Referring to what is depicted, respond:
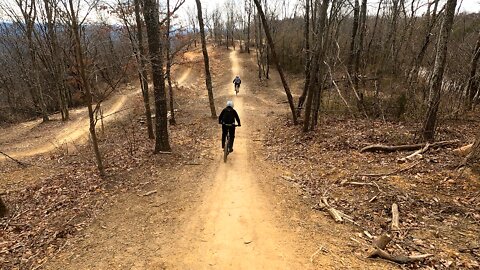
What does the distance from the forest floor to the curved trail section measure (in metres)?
0.03

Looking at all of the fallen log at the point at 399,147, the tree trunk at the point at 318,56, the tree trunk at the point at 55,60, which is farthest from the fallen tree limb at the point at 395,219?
the tree trunk at the point at 55,60

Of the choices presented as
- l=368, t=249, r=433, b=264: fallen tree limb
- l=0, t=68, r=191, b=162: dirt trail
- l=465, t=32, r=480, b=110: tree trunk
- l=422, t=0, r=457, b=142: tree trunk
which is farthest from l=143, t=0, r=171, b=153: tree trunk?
l=465, t=32, r=480, b=110: tree trunk

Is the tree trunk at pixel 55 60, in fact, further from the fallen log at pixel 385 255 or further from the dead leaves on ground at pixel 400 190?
the fallen log at pixel 385 255

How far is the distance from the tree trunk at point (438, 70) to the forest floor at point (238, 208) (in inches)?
43.5

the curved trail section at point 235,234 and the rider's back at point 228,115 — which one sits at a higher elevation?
the rider's back at point 228,115

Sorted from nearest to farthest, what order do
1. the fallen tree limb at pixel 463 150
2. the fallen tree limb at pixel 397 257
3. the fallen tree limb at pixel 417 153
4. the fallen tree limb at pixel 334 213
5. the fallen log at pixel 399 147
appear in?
the fallen tree limb at pixel 397 257 < the fallen tree limb at pixel 334 213 < the fallen tree limb at pixel 463 150 < the fallen tree limb at pixel 417 153 < the fallen log at pixel 399 147

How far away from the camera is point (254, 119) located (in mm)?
20031

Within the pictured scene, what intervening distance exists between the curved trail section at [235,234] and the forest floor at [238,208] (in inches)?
1.1

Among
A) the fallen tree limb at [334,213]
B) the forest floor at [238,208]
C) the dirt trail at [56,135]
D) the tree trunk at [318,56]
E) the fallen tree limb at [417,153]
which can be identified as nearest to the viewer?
the forest floor at [238,208]

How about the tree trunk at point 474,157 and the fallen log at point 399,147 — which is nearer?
the tree trunk at point 474,157

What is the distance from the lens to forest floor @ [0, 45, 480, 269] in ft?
20.0

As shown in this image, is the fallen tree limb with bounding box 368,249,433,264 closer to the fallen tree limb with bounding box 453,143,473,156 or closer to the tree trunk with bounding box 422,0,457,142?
the fallen tree limb with bounding box 453,143,473,156

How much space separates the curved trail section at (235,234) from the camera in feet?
19.4

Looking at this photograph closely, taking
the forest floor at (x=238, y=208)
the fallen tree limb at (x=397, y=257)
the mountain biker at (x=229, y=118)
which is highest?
the mountain biker at (x=229, y=118)
